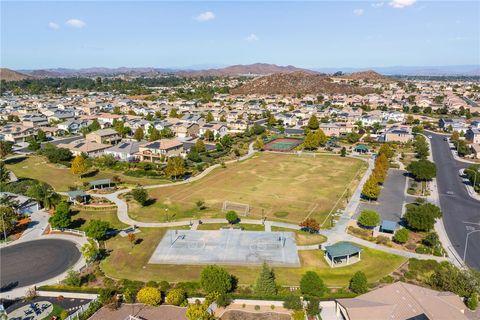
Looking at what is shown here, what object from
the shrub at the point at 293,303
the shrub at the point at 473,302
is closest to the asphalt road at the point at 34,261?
the shrub at the point at 293,303

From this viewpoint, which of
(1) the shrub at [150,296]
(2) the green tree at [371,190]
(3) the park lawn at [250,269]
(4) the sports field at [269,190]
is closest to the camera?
(1) the shrub at [150,296]

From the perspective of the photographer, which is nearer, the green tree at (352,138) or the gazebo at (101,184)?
the gazebo at (101,184)

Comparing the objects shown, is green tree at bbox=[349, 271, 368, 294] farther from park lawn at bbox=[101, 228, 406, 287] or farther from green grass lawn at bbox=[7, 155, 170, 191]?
green grass lawn at bbox=[7, 155, 170, 191]

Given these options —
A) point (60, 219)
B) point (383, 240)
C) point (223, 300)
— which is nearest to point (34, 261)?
point (60, 219)

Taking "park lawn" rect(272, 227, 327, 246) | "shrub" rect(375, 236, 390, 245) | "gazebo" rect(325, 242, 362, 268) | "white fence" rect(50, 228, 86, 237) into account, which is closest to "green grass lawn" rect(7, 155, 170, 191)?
"white fence" rect(50, 228, 86, 237)

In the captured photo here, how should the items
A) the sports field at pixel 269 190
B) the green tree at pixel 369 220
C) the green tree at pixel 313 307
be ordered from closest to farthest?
the green tree at pixel 313 307
the green tree at pixel 369 220
the sports field at pixel 269 190

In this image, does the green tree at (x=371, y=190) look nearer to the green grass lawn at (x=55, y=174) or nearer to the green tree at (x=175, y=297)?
the green tree at (x=175, y=297)

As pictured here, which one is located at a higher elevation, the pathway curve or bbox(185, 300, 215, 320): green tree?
bbox(185, 300, 215, 320): green tree

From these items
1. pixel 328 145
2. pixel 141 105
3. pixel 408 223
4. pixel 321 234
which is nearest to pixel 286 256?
pixel 321 234
